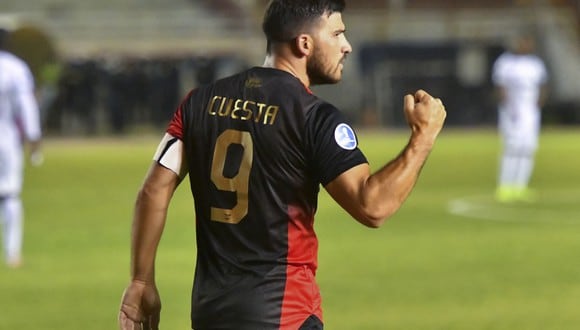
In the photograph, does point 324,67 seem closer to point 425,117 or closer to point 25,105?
point 425,117

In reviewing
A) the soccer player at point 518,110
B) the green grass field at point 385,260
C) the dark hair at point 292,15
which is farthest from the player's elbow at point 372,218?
the soccer player at point 518,110

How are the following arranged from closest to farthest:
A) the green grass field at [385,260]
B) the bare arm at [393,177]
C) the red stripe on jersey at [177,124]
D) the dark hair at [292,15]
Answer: the bare arm at [393,177]
the dark hair at [292,15]
the red stripe on jersey at [177,124]
the green grass field at [385,260]

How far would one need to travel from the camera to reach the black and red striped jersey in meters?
5.32

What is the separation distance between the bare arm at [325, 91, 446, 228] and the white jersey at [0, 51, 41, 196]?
9.88 metres

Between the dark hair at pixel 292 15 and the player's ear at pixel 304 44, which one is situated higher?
the dark hair at pixel 292 15

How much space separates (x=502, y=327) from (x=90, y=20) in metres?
37.5

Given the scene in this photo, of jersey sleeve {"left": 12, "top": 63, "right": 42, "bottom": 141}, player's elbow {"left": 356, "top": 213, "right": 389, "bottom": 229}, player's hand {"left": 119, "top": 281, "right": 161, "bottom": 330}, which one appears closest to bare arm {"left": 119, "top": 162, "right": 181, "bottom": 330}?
player's hand {"left": 119, "top": 281, "right": 161, "bottom": 330}

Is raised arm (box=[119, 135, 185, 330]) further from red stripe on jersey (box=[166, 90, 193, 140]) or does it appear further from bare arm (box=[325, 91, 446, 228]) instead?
bare arm (box=[325, 91, 446, 228])

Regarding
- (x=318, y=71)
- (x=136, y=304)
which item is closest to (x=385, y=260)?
→ (x=136, y=304)

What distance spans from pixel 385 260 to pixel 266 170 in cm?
1023

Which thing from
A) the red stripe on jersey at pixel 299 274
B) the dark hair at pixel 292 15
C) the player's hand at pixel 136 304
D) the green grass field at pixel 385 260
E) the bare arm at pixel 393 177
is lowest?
the green grass field at pixel 385 260

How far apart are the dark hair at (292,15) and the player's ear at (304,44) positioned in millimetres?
Answer: 18

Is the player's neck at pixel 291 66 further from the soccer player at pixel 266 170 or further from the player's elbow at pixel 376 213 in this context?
the player's elbow at pixel 376 213

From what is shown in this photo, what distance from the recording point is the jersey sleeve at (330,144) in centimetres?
520
